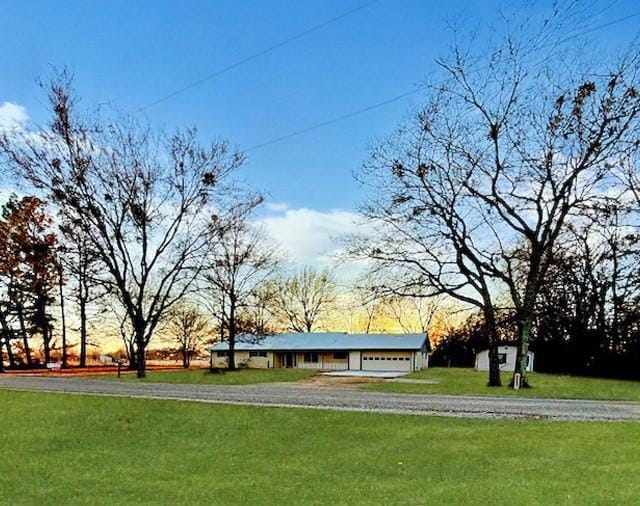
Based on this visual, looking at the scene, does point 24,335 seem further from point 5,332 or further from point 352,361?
point 352,361

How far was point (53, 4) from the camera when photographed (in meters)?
10.7

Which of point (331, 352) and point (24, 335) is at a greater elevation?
point (24, 335)

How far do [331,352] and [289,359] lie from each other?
4.06 m

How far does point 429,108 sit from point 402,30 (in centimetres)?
1192

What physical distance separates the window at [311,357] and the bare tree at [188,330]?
9495 millimetres

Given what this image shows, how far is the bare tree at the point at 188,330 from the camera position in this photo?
154ft

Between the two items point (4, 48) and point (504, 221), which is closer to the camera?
point (4, 48)

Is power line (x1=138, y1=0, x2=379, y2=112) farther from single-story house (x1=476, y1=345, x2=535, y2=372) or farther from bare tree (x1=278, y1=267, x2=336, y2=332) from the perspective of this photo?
bare tree (x1=278, y1=267, x2=336, y2=332)

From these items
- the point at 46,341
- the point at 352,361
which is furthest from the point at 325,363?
the point at 46,341

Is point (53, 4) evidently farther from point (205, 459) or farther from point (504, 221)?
point (504, 221)

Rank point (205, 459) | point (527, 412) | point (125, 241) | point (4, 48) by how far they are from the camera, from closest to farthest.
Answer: point (205, 459)
point (4, 48)
point (527, 412)
point (125, 241)

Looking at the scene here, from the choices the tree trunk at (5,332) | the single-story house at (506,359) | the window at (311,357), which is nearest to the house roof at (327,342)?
the window at (311,357)

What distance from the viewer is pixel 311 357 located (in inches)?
1769

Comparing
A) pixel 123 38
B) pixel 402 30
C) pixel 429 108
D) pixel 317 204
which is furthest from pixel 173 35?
pixel 429 108
